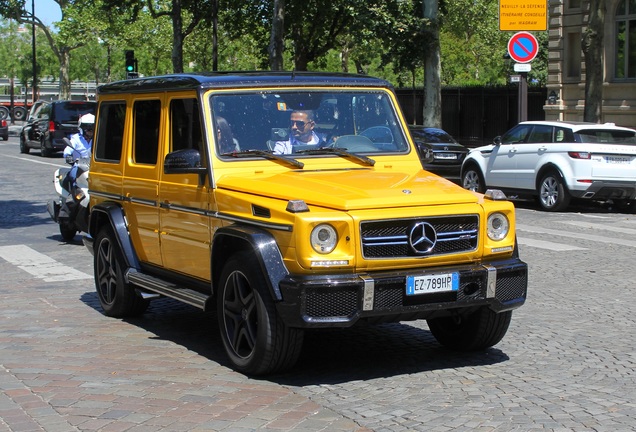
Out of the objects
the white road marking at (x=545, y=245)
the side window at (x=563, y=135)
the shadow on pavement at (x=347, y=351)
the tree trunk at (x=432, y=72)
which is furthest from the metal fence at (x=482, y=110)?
the shadow on pavement at (x=347, y=351)

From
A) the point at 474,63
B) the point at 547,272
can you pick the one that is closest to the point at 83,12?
the point at 474,63

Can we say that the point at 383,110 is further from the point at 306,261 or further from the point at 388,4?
the point at 388,4

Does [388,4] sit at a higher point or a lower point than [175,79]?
higher

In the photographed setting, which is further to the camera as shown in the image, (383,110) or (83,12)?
(83,12)

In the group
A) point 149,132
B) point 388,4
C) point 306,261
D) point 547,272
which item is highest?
point 388,4

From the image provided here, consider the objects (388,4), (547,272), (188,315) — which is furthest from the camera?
(388,4)

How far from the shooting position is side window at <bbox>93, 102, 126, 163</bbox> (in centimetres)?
899

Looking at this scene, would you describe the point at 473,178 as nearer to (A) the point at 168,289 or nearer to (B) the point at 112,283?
(B) the point at 112,283

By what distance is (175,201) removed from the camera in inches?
306

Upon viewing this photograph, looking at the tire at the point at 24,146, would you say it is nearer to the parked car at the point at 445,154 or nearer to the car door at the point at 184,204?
the parked car at the point at 445,154

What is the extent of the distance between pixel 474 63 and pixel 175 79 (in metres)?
65.7

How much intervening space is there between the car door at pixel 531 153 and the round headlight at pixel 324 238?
44.2 ft

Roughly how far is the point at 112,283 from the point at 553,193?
11.7m

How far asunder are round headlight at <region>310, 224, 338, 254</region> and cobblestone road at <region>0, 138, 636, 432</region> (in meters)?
0.89
